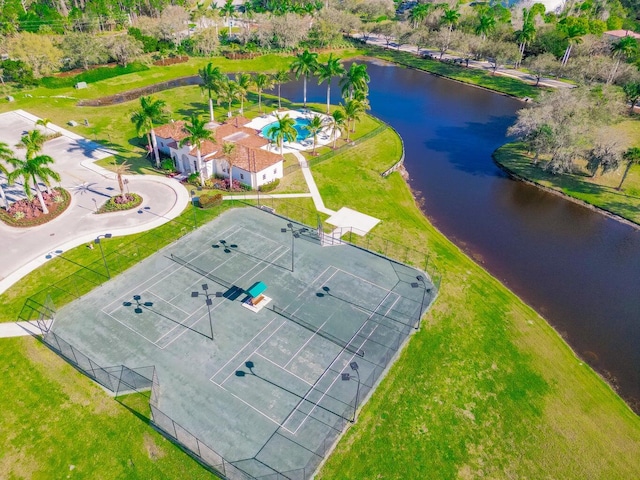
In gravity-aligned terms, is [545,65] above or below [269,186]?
above

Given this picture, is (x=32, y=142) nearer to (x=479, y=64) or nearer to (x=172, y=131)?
(x=172, y=131)

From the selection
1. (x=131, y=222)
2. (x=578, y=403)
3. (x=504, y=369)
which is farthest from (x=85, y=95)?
(x=578, y=403)

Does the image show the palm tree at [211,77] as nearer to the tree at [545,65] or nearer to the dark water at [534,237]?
the dark water at [534,237]

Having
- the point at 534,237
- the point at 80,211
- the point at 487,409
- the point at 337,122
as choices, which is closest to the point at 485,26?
the point at 337,122

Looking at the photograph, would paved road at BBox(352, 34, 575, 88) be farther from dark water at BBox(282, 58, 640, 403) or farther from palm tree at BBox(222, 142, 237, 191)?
palm tree at BBox(222, 142, 237, 191)

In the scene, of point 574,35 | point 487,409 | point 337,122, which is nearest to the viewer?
point 487,409

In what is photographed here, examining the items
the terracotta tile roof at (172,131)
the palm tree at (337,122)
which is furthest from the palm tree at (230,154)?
the palm tree at (337,122)
